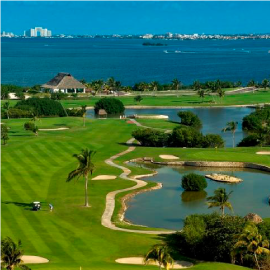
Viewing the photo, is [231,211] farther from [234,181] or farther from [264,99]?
[264,99]

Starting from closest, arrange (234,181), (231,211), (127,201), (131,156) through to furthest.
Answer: (231,211) < (127,201) < (234,181) < (131,156)

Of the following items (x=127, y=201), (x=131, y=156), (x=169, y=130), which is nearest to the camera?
(x=127, y=201)

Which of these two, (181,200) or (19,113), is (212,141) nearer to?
(181,200)

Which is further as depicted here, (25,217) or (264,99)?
(264,99)

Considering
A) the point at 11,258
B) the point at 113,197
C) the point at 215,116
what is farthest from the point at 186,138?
the point at 11,258

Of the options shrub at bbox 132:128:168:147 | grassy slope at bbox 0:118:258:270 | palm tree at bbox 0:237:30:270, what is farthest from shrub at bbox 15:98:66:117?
palm tree at bbox 0:237:30:270

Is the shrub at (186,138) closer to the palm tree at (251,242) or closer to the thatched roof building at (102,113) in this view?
the thatched roof building at (102,113)

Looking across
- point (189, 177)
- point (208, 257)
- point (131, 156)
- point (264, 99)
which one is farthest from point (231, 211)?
point (264, 99)
